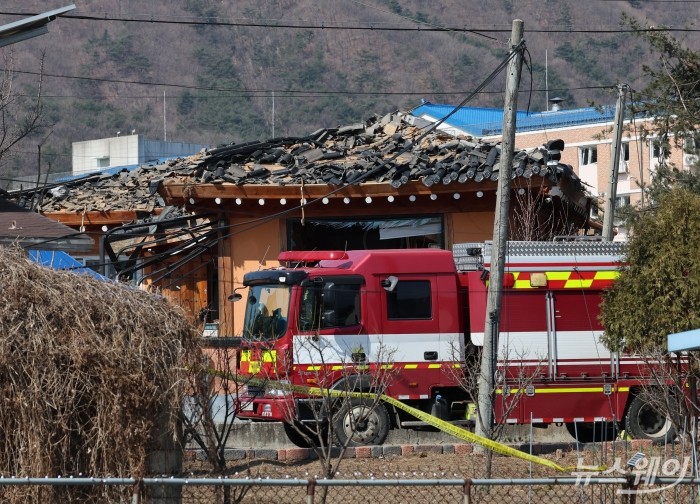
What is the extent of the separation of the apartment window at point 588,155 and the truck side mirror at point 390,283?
52887 millimetres

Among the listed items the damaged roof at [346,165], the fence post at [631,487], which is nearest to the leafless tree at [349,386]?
the damaged roof at [346,165]

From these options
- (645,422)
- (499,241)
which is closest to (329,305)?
(499,241)

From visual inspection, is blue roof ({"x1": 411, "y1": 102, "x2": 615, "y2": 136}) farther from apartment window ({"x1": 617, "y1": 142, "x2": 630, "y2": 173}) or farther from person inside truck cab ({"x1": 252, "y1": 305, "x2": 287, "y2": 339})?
person inside truck cab ({"x1": 252, "y1": 305, "x2": 287, "y2": 339})

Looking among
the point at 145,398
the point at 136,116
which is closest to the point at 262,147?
the point at 145,398

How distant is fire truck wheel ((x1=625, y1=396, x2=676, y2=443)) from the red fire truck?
22mm

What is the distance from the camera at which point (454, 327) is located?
1772 centimetres

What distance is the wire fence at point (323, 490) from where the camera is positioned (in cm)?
806

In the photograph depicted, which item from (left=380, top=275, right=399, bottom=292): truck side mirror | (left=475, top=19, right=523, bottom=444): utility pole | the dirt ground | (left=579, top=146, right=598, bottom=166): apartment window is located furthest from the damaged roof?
(left=579, top=146, right=598, bottom=166): apartment window

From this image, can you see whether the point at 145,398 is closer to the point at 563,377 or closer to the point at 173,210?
the point at 563,377

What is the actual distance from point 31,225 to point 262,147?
34.7 feet

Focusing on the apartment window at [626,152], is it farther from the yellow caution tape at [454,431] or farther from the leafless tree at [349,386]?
the yellow caution tape at [454,431]

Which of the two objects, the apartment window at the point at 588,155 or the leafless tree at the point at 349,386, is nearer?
the leafless tree at the point at 349,386

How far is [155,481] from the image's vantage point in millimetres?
8172

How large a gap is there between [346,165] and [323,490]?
1260 cm
